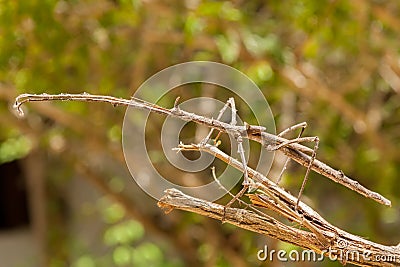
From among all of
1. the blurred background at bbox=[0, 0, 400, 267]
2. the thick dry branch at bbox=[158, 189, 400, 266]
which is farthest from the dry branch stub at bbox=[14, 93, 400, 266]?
the blurred background at bbox=[0, 0, 400, 267]

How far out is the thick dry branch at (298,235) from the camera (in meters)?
0.62

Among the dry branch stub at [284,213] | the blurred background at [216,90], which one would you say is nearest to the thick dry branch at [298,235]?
the dry branch stub at [284,213]

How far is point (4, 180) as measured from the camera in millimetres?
3129

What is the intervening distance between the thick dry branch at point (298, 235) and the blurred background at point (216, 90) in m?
0.66

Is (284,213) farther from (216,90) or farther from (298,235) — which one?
(216,90)

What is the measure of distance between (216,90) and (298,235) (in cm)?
111

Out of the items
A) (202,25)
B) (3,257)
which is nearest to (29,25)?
(202,25)

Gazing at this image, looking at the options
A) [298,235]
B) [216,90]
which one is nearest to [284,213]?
[298,235]

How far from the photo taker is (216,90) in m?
1.71

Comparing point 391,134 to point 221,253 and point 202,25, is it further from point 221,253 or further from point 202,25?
point 202,25

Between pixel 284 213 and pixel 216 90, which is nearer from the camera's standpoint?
pixel 284 213

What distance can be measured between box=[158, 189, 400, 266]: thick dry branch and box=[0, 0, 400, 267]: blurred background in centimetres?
66

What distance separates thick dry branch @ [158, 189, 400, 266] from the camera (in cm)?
62

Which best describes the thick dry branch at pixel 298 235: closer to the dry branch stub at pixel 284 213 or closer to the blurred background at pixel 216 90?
the dry branch stub at pixel 284 213
